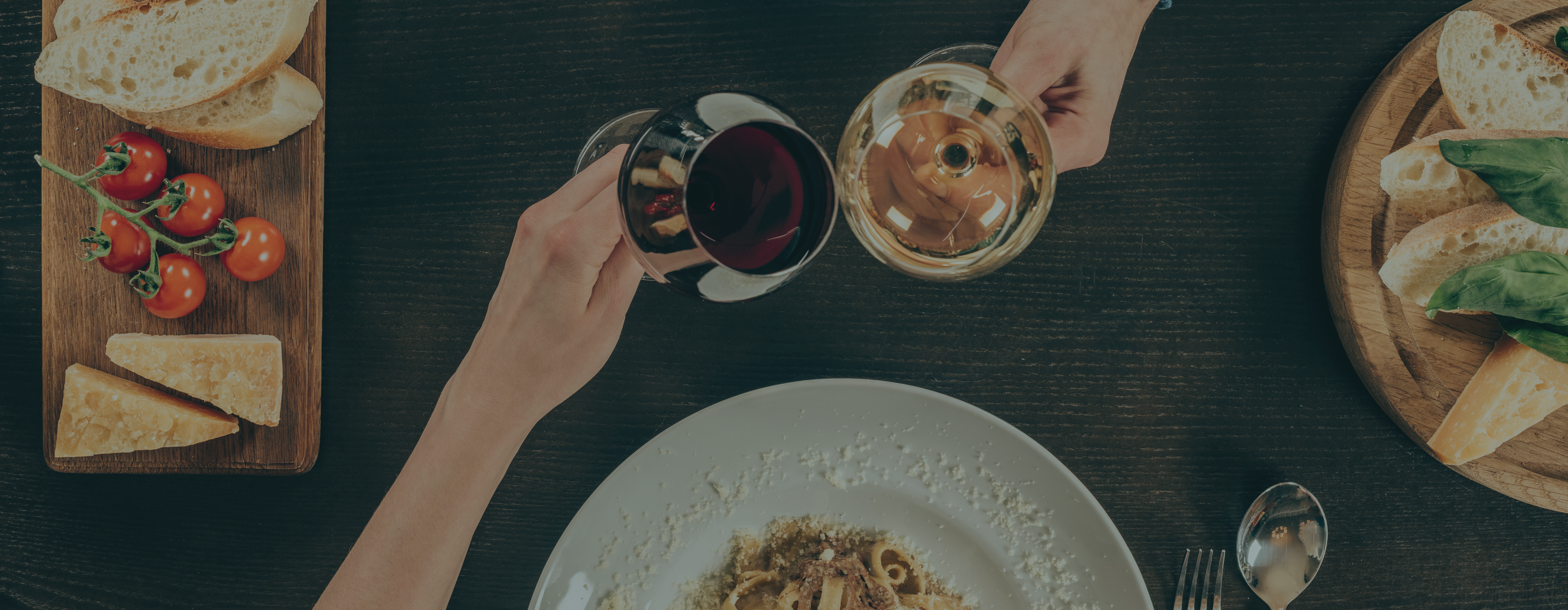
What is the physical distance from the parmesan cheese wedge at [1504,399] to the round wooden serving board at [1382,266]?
54 mm

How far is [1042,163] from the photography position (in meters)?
1.03

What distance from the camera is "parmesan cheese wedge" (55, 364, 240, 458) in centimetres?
151

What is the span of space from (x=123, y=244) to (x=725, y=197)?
1.40 meters

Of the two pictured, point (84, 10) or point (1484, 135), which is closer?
point (1484, 135)

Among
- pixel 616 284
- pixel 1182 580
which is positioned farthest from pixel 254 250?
pixel 1182 580

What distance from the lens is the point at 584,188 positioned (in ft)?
3.78

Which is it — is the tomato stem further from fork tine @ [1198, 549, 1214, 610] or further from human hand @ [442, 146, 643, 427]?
fork tine @ [1198, 549, 1214, 610]

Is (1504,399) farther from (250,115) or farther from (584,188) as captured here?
(250,115)

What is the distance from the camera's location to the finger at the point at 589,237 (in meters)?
1.10

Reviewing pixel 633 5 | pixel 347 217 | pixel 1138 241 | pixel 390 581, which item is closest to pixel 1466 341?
pixel 1138 241

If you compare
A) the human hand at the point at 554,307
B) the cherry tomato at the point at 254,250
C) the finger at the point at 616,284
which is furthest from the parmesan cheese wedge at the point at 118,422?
the finger at the point at 616,284

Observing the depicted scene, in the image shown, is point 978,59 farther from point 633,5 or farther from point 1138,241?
point 633,5

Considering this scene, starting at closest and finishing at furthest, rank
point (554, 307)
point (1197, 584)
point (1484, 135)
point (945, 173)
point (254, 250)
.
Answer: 1. point (945, 173)
2. point (554, 307)
3. point (1484, 135)
4. point (254, 250)
5. point (1197, 584)

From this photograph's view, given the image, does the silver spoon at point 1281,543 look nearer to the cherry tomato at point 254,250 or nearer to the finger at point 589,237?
the finger at point 589,237
